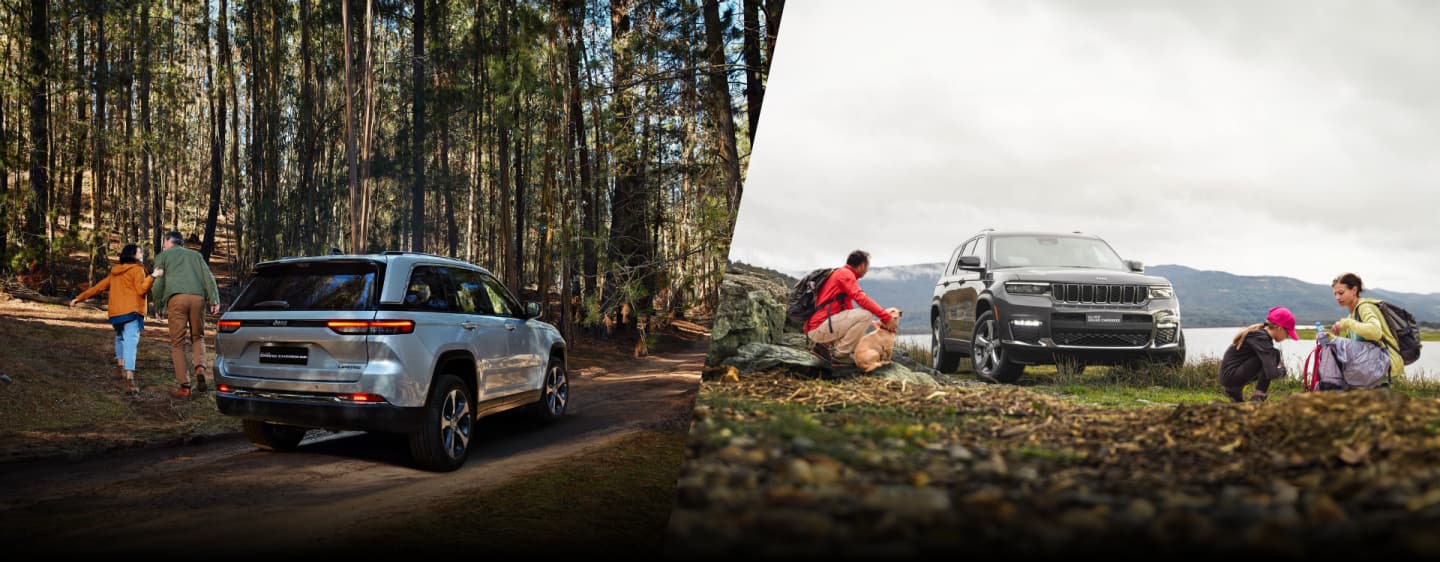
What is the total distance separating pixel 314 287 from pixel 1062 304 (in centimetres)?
498

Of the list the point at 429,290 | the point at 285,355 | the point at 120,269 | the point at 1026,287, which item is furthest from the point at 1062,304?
the point at 120,269

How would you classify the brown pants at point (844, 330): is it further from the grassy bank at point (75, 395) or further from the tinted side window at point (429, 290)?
the grassy bank at point (75, 395)

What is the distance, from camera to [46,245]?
215 inches

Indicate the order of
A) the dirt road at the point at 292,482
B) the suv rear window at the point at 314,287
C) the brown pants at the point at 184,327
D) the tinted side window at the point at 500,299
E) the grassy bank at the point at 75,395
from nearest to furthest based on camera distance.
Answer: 1. the dirt road at the point at 292,482
2. the suv rear window at the point at 314,287
3. the grassy bank at the point at 75,395
4. the tinted side window at the point at 500,299
5. the brown pants at the point at 184,327

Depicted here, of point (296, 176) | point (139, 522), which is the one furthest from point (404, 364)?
point (139, 522)

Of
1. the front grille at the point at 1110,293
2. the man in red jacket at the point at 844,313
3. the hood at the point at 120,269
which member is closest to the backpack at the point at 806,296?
the man in red jacket at the point at 844,313

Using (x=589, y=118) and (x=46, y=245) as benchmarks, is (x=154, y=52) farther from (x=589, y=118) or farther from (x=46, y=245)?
(x=589, y=118)

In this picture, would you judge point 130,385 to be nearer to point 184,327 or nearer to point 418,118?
point 184,327

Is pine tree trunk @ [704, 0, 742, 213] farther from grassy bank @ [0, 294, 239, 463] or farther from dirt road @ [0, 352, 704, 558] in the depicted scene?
grassy bank @ [0, 294, 239, 463]

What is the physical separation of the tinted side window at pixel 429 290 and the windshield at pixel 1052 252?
15.4ft

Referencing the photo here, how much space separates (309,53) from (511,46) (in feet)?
4.14

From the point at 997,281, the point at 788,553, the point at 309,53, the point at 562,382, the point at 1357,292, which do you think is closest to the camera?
the point at 788,553

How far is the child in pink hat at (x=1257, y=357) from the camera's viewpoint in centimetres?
110

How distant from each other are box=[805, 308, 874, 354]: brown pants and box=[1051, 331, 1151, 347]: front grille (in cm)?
34
